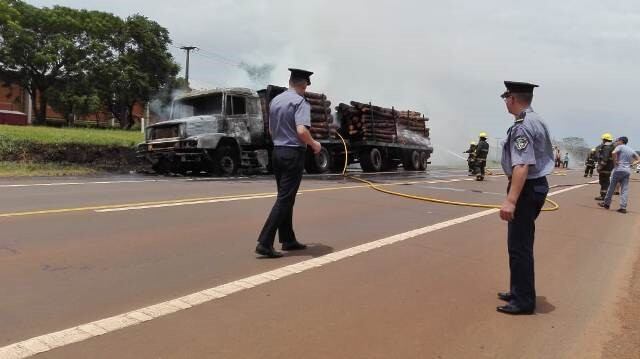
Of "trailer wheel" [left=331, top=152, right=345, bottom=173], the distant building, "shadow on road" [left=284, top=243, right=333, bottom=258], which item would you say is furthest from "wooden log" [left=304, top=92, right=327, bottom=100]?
the distant building

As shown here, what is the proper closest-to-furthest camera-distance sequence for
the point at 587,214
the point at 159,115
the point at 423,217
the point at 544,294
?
the point at 544,294 < the point at 423,217 < the point at 587,214 < the point at 159,115

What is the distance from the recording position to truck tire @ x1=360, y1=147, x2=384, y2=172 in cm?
2419

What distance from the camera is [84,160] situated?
19.2 meters

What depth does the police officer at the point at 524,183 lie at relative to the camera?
4.52m

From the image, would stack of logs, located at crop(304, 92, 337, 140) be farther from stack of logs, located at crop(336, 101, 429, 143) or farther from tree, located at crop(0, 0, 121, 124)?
tree, located at crop(0, 0, 121, 124)

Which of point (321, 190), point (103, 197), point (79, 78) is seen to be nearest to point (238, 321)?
point (103, 197)

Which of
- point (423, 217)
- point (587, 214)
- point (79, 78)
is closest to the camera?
point (423, 217)

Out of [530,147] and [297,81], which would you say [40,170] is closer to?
[297,81]

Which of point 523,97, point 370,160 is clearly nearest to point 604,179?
point 370,160

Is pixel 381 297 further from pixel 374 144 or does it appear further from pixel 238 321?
pixel 374 144

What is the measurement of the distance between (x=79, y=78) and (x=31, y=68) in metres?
3.32

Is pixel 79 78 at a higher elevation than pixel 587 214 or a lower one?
higher

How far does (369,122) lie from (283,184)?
1832 centimetres

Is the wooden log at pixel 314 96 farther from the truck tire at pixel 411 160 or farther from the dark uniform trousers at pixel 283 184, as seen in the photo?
the dark uniform trousers at pixel 283 184
